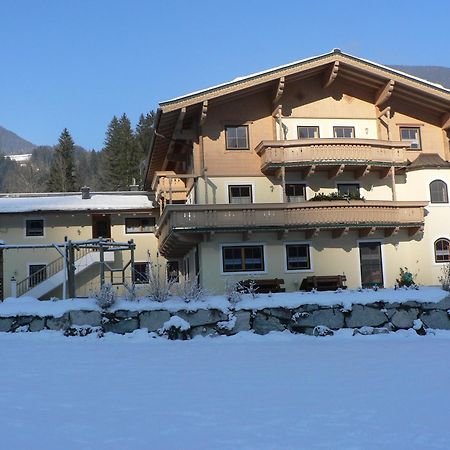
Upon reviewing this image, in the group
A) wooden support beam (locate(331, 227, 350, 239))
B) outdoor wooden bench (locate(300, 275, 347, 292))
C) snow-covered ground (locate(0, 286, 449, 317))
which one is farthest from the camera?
wooden support beam (locate(331, 227, 350, 239))

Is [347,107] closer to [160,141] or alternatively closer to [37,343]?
[160,141]

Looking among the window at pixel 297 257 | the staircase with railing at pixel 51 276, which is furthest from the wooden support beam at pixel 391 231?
the staircase with railing at pixel 51 276

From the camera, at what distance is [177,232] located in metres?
25.4

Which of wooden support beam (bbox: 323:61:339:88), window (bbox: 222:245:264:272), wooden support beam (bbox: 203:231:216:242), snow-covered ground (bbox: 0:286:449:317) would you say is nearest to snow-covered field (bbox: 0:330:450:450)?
snow-covered ground (bbox: 0:286:449:317)

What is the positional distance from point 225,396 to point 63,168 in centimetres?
6456

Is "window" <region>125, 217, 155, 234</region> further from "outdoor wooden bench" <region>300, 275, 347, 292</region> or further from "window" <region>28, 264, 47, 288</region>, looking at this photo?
"outdoor wooden bench" <region>300, 275, 347, 292</region>

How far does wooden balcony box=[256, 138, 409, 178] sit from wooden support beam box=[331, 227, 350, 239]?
8.71 feet

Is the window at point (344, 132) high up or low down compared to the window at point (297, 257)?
up

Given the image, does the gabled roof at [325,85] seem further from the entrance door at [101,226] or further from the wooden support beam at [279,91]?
the entrance door at [101,226]

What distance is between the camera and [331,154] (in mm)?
26641

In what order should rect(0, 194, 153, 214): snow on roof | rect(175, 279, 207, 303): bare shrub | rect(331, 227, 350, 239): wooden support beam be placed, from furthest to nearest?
rect(0, 194, 153, 214): snow on roof < rect(331, 227, 350, 239): wooden support beam < rect(175, 279, 207, 303): bare shrub

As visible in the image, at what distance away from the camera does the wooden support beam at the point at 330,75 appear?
2747 centimetres

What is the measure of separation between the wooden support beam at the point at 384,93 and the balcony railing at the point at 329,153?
243cm

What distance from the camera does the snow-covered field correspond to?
585 centimetres
